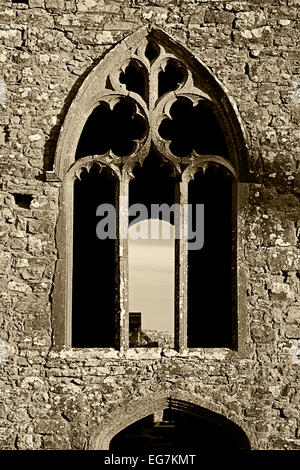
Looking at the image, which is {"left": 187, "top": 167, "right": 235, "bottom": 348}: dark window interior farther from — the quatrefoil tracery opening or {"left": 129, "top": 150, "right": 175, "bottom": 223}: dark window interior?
the quatrefoil tracery opening

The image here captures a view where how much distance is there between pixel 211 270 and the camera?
10.9m

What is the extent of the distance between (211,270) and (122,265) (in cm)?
360

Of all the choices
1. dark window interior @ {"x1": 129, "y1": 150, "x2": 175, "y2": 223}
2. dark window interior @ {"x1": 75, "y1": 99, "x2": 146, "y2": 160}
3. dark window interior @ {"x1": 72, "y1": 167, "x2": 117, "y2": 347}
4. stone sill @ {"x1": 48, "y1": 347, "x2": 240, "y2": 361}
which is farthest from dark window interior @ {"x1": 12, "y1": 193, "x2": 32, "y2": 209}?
dark window interior @ {"x1": 72, "y1": 167, "x2": 117, "y2": 347}

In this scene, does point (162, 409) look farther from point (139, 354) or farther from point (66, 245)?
point (66, 245)

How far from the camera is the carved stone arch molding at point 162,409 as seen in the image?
7.28m

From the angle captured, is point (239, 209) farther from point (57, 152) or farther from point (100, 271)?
point (100, 271)

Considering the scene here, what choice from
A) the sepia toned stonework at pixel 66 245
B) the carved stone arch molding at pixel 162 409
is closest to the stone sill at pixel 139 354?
the sepia toned stonework at pixel 66 245

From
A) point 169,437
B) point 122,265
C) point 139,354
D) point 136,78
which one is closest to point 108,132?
point 136,78

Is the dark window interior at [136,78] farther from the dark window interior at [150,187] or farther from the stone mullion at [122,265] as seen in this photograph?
the dark window interior at [150,187]

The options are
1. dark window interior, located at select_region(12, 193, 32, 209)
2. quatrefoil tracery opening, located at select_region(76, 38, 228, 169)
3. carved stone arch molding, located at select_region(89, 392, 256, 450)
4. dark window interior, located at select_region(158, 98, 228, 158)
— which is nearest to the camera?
carved stone arch molding, located at select_region(89, 392, 256, 450)

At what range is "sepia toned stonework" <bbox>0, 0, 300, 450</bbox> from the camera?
23.9ft

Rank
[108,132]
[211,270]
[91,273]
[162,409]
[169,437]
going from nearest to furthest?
[162,409]
[108,132]
[169,437]
[211,270]
[91,273]

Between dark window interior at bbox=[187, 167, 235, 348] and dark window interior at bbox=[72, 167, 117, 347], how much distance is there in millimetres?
1204

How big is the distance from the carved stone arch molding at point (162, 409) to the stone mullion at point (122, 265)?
1.89ft
